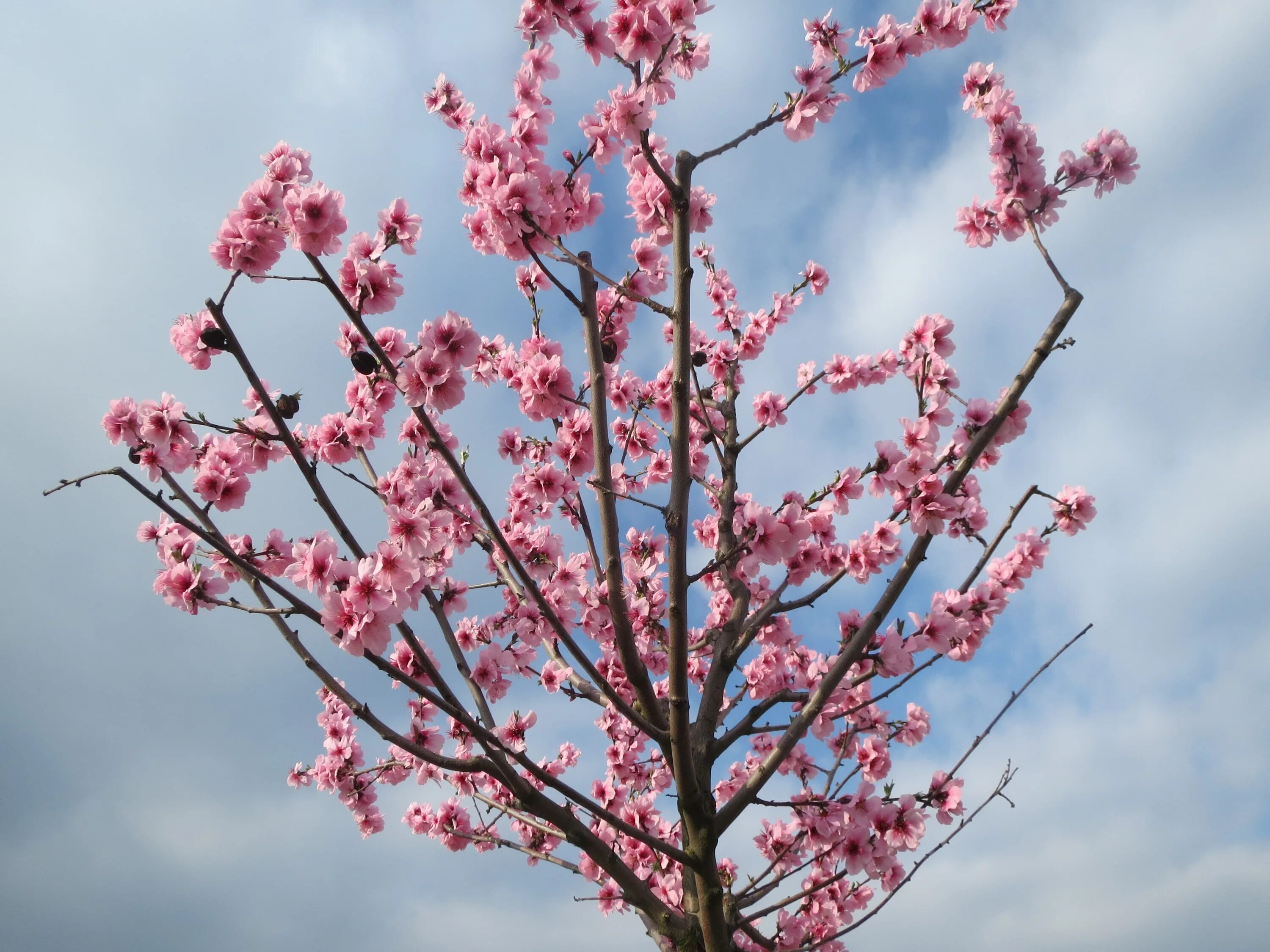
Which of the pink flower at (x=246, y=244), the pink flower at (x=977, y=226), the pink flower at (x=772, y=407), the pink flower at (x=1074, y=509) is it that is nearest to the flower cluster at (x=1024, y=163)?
the pink flower at (x=977, y=226)

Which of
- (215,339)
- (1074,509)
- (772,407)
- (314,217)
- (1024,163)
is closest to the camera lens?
(314,217)

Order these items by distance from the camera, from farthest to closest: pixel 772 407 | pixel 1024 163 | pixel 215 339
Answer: pixel 772 407
pixel 1024 163
pixel 215 339

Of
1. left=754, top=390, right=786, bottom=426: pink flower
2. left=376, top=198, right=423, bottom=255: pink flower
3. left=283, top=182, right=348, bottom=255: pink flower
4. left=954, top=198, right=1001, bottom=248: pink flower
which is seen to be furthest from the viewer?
left=754, top=390, right=786, bottom=426: pink flower

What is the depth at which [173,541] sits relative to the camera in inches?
155

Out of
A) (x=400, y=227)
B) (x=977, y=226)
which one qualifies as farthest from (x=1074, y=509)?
A: (x=400, y=227)

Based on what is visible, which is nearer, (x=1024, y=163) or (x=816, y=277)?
(x=1024, y=163)

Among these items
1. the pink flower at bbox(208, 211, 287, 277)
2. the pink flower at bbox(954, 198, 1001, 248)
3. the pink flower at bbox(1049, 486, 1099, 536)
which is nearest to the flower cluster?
the pink flower at bbox(954, 198, 1001, 248)

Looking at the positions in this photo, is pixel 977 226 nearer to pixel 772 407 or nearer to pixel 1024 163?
pixel 1024 163

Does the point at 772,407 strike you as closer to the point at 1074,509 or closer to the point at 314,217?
the point at 1074,509

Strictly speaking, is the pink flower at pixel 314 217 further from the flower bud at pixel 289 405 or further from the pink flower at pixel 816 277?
the pink flower at pixel 816 277

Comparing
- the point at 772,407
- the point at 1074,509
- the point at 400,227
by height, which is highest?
the point at 772,407

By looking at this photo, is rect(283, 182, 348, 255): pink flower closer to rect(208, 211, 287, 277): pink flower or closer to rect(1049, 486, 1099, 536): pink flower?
rect(208, 211, 287, 277): pink flower

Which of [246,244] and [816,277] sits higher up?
[816,277]

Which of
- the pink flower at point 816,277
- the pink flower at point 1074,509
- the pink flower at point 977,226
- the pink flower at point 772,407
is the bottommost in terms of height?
the pink flower at point 1074,509
